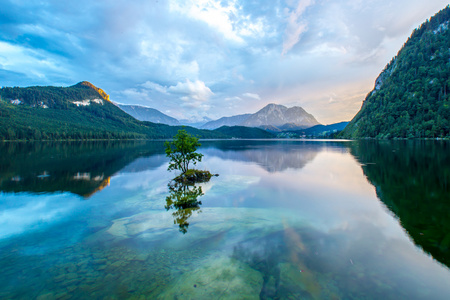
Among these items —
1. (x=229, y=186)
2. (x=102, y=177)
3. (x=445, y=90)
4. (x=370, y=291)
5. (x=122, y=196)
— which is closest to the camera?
(x=370, y=291)

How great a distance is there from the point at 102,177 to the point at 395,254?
139ft

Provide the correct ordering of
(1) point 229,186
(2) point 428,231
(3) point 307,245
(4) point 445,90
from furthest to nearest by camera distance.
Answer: (4) point 445,90 → (1) point 229,186 → (2) point 428,231 → (3) point 307,245

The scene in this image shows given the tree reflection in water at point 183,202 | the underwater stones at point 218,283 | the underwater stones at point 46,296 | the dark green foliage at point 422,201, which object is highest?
the dark green foliage at point 422,201

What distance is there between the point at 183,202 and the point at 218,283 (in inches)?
580

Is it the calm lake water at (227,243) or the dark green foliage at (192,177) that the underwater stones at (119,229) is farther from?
the dark green foliage at (192,177)

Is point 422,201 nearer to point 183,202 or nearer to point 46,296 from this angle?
point 183,202

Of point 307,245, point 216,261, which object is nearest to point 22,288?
point 216,261

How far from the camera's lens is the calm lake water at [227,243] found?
33.3ft

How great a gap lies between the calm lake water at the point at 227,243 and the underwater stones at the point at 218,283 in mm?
54

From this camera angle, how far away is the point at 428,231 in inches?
623

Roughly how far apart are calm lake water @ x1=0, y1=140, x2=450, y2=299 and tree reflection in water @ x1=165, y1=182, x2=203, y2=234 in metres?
0.18

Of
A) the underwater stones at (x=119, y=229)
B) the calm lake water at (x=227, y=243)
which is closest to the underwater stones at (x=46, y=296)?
the calm lake water at (x=227, y=243)

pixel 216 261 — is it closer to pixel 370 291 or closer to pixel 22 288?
pixel 370 291

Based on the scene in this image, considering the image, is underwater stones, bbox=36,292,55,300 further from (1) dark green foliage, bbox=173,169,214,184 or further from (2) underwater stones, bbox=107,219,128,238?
(1) dark green foliage, bbox=173,169,214,184
